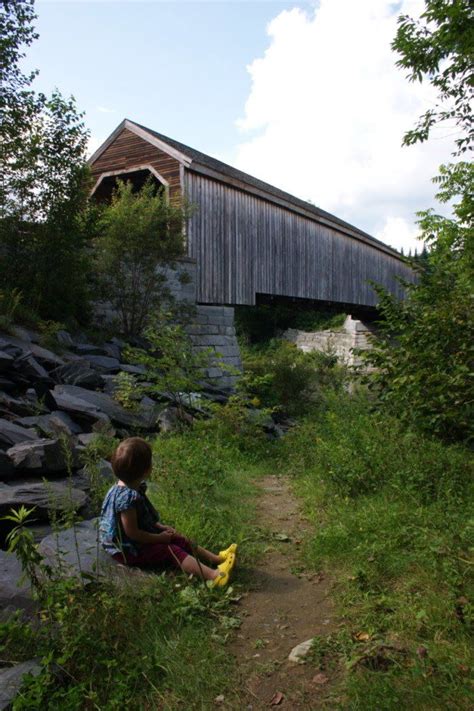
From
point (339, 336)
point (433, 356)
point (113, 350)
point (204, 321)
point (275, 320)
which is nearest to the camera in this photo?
point (433, 356)

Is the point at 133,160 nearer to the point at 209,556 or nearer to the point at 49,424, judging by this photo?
the point at 49,424

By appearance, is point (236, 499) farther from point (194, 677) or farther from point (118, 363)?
point (118, 363)

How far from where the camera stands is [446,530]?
337 cm

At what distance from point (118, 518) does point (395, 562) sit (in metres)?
1.61

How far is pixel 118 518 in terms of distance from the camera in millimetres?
3354

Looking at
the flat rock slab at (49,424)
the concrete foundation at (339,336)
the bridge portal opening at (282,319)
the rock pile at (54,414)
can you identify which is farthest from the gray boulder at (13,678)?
the concrete foundation at (339,336)

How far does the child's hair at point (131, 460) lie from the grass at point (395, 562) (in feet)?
4.22

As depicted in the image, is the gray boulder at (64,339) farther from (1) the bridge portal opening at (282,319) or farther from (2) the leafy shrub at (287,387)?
(1) the bridge portal opening at (282,319)

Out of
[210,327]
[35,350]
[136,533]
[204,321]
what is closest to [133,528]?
[136,533]

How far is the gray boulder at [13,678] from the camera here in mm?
2189

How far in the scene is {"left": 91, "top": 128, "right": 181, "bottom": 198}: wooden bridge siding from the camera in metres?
14.6

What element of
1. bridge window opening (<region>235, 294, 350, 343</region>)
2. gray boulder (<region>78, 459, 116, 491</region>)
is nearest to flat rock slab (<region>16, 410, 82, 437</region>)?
gray boulder (<region>78, 459, 116, 491</region>)

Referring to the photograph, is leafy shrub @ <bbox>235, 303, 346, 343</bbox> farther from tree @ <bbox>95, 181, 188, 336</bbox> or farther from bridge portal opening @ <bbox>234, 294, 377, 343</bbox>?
tree @ <bbox>95, 181, 188, 336</bbox>

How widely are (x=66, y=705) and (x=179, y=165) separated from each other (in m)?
13.7
